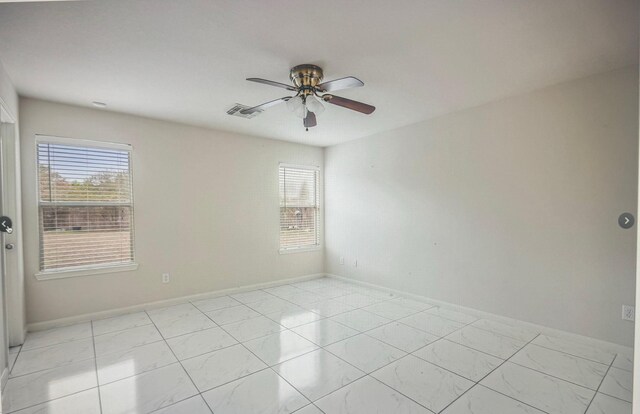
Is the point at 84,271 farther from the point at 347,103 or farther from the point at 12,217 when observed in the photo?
the point at 347,103

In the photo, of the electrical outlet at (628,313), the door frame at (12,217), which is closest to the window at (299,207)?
the door frame at (12,217)

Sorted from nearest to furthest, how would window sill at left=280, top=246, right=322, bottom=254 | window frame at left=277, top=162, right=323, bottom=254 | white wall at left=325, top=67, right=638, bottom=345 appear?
1. white wall at left=325, top=67, right=638, bottom=345
2. window sill at left=280, top=246, right=322, bottom=254
3. window frame at left=277, top=162, right=323, bottom=254

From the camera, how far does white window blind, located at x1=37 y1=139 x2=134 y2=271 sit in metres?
3.44

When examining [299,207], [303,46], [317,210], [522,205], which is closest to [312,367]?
[303,46]

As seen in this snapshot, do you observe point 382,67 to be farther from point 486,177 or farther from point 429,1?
point 486,177

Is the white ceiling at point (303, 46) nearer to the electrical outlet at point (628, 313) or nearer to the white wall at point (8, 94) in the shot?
the white wall at point (8, 94)

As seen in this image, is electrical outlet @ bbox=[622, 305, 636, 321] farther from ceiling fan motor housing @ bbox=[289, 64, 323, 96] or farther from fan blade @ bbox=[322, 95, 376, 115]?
ceiling fan motor housing @ bbox=[289, 64, 323, 96]

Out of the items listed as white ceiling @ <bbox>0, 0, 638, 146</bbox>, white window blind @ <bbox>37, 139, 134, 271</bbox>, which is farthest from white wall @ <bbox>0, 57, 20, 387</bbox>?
white window blind @ <bbox>37, 139, 134, 271</bbox>

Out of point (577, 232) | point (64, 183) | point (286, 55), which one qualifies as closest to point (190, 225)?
point (64, 183)

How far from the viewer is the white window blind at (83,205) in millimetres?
3443

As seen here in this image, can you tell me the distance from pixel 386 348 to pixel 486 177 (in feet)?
7.22

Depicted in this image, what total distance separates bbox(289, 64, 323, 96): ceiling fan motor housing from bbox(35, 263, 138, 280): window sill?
9.93 ft

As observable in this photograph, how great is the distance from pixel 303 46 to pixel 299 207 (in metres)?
3.48

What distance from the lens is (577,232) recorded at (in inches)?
117
